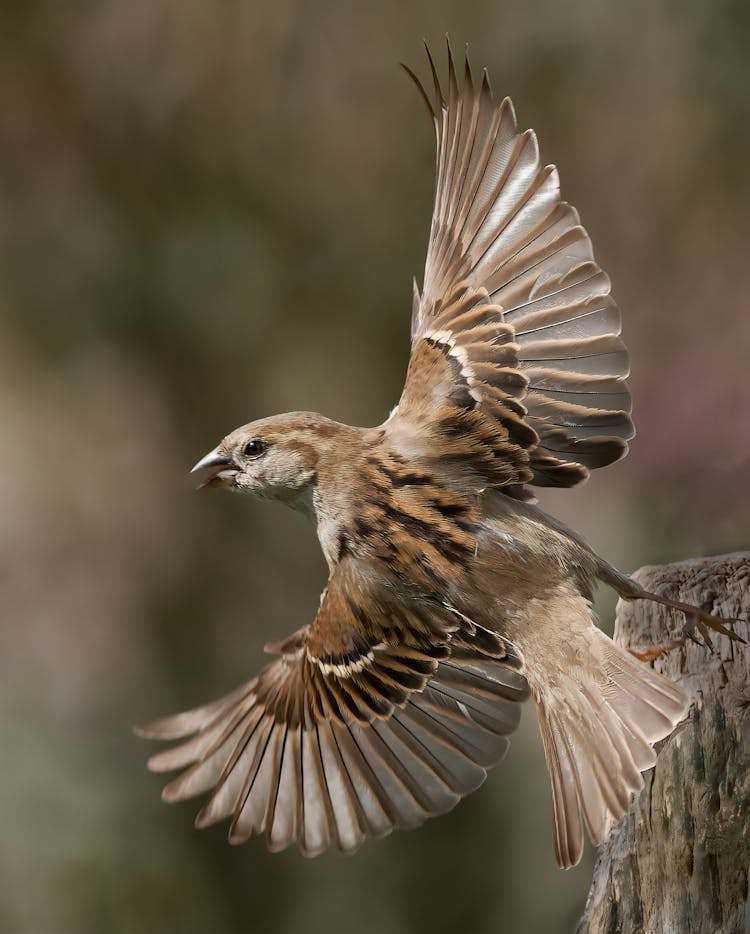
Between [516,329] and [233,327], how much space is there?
4.11 meters

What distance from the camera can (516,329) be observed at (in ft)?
12.0

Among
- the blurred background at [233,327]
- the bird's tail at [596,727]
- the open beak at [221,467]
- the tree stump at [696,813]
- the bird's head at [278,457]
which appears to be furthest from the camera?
the blurred background at [233,327]

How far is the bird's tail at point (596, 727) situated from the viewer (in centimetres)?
324

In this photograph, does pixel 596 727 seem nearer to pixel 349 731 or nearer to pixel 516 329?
pixel 349 731

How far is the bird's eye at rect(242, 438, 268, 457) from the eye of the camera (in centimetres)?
370

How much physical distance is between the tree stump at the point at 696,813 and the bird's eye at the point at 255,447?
108 cm

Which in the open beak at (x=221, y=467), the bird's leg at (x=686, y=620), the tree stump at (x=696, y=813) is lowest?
the tree stump at (x=696, y=813)

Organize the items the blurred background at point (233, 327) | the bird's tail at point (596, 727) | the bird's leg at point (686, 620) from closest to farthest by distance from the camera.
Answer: the bird's tail at point (596, 727) → the bird's leg at point (686, 620) → the blurred background at point (233, 327)

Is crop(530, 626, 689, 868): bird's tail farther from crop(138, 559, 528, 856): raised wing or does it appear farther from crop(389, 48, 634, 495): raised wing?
crop(389, 48, 634, 495): raised wing

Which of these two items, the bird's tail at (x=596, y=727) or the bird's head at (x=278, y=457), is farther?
the bird's head at (x=278, y=457)

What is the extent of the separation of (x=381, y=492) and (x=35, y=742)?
391 centimetres

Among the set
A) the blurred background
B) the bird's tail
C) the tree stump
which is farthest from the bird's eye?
the blurred background

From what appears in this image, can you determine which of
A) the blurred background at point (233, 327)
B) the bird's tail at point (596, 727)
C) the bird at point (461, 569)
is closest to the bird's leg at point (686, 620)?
the bird at point (461, 569)

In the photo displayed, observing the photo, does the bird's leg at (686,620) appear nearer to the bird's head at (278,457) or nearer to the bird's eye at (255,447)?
the bird's head at (278,457)
